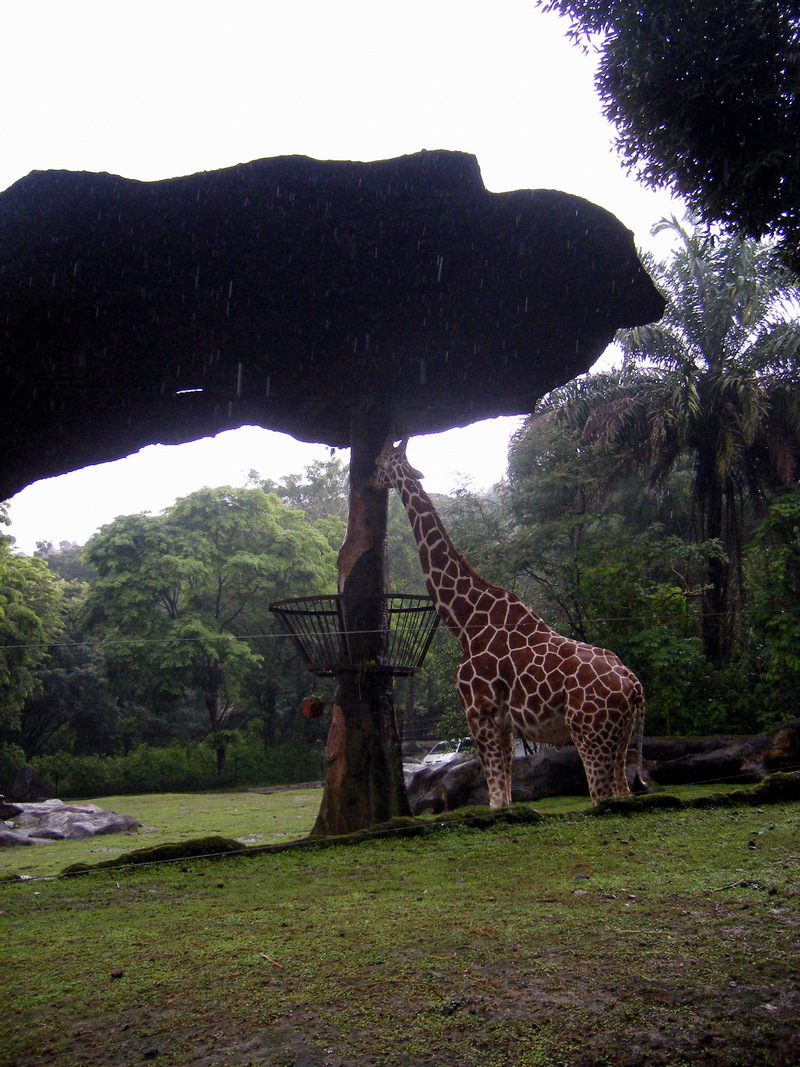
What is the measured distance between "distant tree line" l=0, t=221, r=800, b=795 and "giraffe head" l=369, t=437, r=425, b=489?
3.22 metres

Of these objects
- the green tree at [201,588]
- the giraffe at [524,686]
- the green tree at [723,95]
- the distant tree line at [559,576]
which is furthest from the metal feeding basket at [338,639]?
the green tree at [201,588]

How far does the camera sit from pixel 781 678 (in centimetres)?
1076

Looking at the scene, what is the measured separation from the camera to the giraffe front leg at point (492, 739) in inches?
242

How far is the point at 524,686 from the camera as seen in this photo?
6.09 metres

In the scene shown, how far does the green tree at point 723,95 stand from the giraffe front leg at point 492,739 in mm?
3631

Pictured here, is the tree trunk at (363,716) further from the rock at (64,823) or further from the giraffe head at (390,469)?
the rock at (64,823)

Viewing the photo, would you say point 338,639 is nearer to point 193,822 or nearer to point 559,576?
point 193,822

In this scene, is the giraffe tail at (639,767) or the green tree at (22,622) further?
the green tree at (22,622)

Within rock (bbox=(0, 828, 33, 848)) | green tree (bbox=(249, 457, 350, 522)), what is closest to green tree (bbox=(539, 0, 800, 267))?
rock (bbox=(0, 828, 33, 848))

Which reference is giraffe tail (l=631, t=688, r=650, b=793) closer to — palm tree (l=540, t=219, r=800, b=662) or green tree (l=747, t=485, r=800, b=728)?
green tree (l=747, t=485, r=800, b=728)

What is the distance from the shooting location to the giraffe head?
6688 millimetres

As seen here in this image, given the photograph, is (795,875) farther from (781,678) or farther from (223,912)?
(781,678)

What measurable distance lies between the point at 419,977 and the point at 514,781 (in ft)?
20.2

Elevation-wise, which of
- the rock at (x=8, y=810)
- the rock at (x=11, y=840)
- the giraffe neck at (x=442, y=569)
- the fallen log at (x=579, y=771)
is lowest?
the rock at (x=8, y=810)
